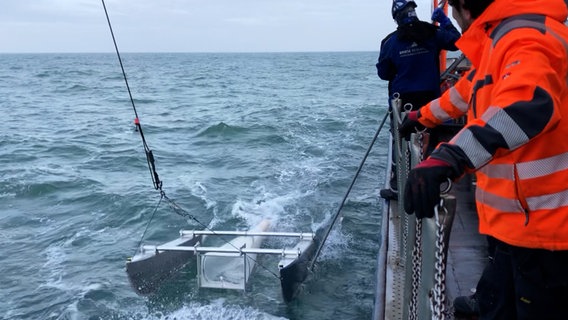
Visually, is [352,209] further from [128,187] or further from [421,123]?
[421,123]

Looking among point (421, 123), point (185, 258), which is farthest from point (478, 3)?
point (185, 258)

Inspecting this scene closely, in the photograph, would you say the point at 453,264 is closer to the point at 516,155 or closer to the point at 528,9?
the point at 516,155

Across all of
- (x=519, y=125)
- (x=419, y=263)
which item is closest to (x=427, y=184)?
(x=519, y=125)

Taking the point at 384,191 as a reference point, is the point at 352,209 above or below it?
below

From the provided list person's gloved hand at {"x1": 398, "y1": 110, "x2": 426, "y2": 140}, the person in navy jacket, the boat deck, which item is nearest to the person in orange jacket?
person's gloved hand at {"x1": 398, "y1": 110, "x2": 426, "y2": 140}

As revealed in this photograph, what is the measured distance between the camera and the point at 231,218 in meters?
9.24

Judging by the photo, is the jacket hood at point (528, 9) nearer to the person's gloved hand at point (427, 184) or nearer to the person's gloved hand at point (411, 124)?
the person's gloved hand at point (427, 184)

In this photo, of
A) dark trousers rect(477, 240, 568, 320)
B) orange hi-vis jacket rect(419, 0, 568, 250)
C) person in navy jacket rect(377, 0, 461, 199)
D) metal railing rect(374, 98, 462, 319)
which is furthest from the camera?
person in navy jacket rect(377, 0, 461, 199)

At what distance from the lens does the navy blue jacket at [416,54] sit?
4941 mm

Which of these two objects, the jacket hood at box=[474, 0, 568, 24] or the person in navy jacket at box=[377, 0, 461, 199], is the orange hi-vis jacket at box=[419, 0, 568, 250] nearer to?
the jacket hood at box=[474, 0, 568, 24]

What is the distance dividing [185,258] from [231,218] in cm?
232

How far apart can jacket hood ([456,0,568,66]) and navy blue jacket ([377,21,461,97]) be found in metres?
3.09

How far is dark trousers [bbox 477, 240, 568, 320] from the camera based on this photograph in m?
1.87

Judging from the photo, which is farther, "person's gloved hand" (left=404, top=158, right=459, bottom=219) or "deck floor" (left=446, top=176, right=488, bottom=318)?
"deck floor" (left=446, top=176, right=488, bottom=318)
